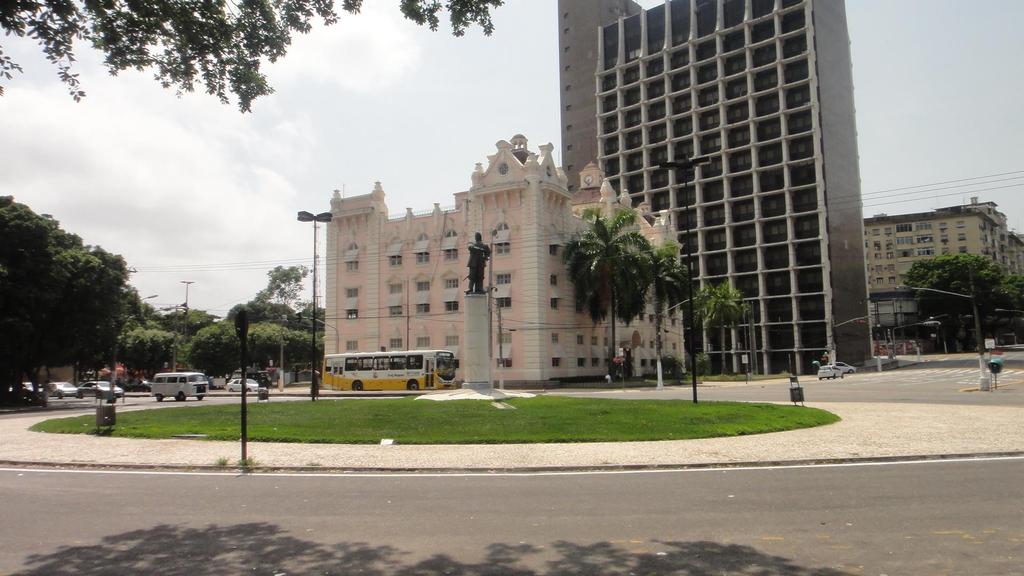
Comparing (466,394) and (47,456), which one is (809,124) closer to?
(466,394)

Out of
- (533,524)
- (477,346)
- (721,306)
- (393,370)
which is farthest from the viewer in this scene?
(721,306)

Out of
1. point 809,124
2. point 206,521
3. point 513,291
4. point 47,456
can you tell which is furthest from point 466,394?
point 809,124

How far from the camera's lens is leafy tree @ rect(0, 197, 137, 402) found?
36000 millimetres

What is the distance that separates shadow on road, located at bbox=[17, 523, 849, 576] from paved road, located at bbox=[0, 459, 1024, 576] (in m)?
0.03

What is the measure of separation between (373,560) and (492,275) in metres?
47.8

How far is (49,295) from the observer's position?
3625cm

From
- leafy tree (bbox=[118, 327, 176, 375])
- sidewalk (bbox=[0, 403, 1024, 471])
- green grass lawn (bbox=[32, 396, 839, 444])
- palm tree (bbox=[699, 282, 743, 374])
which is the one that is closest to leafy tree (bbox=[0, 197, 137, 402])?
green grass lawn (bbox=[32, 396, 839, 444])

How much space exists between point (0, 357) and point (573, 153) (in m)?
76.3

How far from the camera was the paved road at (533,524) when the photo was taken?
627 centimetres

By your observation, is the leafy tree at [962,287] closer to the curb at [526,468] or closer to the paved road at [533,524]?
the curb at [526,468]

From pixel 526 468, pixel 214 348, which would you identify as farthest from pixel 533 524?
pixel 214 348

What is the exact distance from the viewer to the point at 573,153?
10088 cm

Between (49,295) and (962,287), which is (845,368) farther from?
(49,295)

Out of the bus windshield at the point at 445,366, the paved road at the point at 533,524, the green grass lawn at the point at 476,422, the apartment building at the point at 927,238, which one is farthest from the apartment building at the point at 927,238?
the paved road at the point at 533,524
